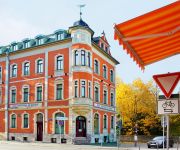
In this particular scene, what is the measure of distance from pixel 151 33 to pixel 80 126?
116 ft

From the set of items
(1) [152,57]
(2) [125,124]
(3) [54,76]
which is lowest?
(2) [125,124]

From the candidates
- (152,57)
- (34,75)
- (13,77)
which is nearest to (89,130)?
(34,75)

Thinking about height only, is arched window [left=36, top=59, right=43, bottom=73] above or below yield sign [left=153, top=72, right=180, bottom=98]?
above

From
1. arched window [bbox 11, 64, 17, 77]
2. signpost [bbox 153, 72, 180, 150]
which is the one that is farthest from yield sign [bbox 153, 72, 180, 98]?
arched window [bbox 11, 64, 17, 77]

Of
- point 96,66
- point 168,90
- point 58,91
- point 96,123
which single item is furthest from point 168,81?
point 96,66

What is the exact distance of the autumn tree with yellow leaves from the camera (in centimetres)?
5816

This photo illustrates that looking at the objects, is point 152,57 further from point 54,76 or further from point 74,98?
point 54,76

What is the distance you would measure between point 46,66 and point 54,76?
1.84 metres

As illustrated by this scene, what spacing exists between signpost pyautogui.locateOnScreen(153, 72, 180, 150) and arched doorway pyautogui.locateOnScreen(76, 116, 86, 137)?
113 ft

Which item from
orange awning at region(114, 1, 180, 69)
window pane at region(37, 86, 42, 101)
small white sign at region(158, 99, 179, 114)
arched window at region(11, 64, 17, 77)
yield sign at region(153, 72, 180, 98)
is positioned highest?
arched window at region(11, 64, 17, 77)

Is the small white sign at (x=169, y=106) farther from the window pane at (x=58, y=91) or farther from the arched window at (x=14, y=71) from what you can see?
the arched window at (x=14, y=71)

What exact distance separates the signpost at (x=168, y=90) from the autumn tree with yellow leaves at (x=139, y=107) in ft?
170

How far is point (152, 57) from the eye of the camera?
721 cm

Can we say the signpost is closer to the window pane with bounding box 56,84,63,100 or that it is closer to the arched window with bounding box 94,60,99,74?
the window pane with bounding box 56,84,63,100
